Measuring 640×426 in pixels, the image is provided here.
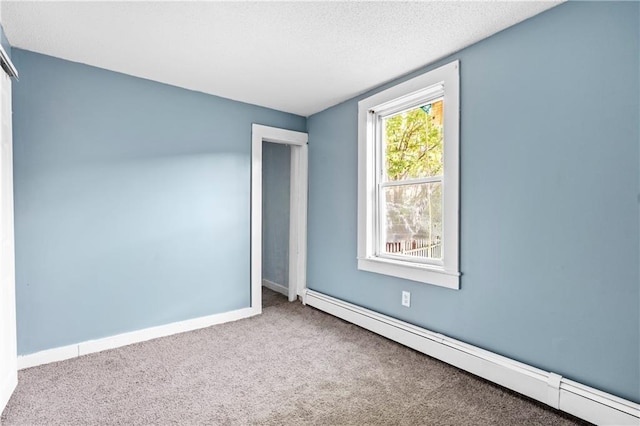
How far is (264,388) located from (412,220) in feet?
5.73

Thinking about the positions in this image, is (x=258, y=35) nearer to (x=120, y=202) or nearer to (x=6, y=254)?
(x=120, y=202)

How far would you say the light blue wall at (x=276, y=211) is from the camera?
4590mm

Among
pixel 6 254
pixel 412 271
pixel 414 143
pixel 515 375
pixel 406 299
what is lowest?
pixel 515 375

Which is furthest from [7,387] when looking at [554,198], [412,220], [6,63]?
[554,198]

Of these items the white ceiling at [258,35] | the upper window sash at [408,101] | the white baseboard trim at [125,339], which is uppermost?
the white ceiling at [258,35]

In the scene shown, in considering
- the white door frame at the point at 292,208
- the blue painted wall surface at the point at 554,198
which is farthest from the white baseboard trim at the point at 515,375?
the white door frame at the point at 292,208

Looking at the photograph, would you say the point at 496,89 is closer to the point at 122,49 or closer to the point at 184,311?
the point at 122,49

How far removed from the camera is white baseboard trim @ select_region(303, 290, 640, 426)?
1.71 meters

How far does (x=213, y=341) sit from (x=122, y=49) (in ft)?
7.80

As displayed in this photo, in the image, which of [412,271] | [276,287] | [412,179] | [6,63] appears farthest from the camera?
[276,287]

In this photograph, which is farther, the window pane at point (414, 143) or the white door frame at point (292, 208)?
the white door frame at point (292, 208)

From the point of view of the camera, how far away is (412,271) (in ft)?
9.05

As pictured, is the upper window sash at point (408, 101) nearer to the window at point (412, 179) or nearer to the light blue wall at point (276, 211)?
the window at point (412, 179)

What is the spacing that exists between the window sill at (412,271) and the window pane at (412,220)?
139mm
